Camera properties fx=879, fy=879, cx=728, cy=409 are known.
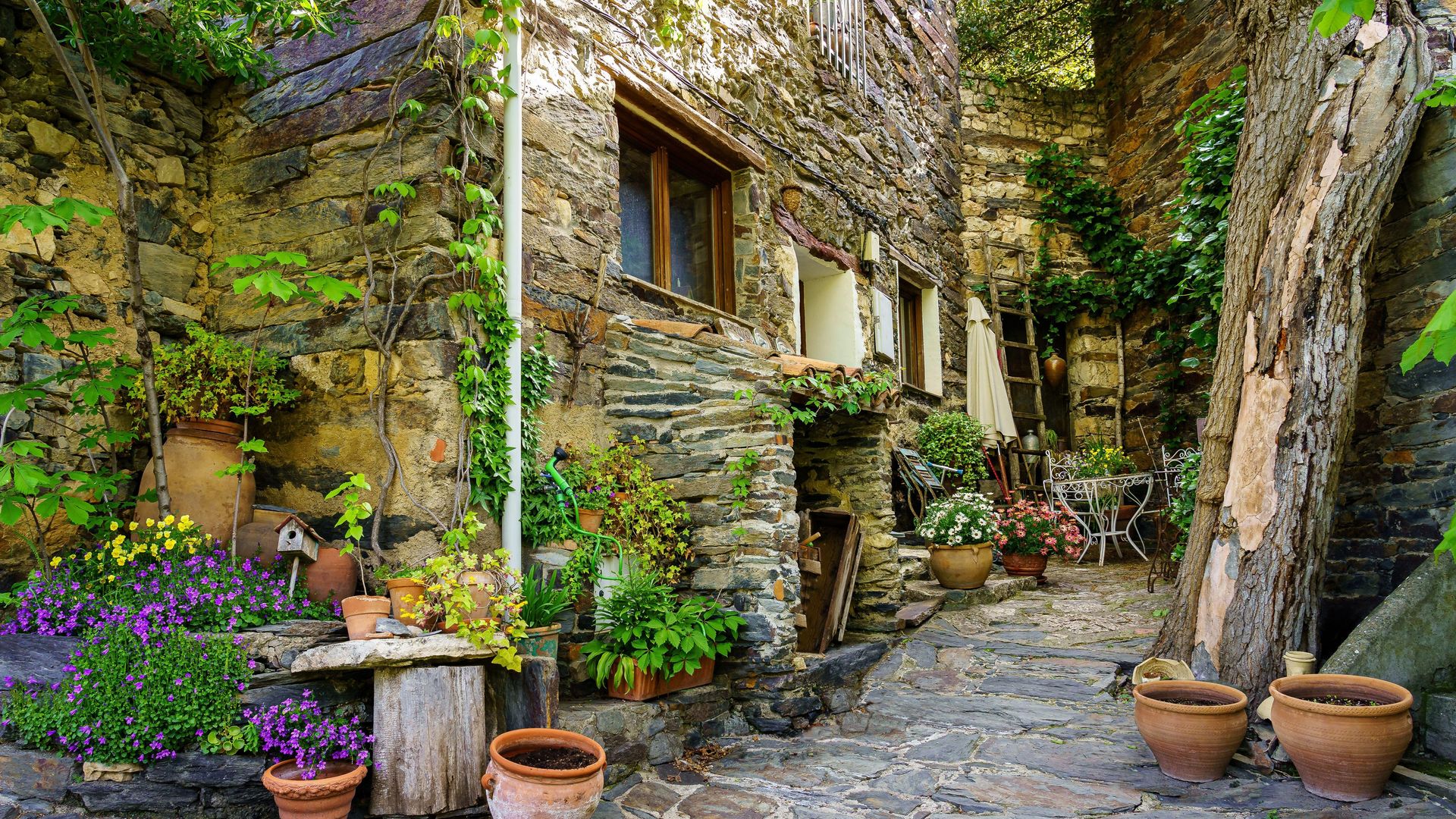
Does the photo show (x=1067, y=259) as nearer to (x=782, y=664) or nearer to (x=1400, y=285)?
(x=1400, y=285)

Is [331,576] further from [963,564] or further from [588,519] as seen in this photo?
[963,564]

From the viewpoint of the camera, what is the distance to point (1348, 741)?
328cm

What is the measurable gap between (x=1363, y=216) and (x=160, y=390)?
5.55 meters

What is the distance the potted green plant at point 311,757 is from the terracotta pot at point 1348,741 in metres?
3.43

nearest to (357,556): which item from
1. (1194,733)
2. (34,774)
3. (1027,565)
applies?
(34,774)

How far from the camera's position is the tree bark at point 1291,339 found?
4.12m

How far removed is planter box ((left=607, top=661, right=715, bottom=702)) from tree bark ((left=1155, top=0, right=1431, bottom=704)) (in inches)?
96.9

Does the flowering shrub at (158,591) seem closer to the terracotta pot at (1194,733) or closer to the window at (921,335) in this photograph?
the terracotta pot at (1194,733)

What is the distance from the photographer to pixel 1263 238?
4.50m

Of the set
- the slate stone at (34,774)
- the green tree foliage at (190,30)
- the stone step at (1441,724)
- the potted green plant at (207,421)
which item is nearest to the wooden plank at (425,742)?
the slate stone at (34,774)

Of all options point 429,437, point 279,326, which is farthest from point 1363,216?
point 279,326

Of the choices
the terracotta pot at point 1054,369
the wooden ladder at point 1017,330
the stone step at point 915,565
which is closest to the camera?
the stone step at point 915,565

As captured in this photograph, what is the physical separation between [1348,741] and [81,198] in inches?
221

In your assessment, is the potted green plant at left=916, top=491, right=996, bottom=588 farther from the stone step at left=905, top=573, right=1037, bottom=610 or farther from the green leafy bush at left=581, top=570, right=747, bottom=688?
the green leafy bush at left=581, top=570, right=747, bottom=688
